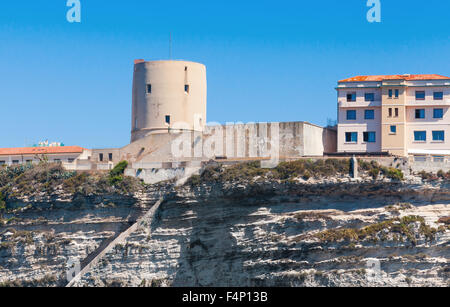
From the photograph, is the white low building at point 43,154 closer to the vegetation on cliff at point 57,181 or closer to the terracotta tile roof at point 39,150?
the terracotta tile roof at point 39,150

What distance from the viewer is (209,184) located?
7938cm

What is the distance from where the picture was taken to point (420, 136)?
275ft

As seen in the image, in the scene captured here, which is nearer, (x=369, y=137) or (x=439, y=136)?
(x=439, y=136)

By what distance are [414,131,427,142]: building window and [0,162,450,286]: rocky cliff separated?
681 centimetres

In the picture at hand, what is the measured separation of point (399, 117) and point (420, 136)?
70.9 inches

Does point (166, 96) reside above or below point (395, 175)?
above

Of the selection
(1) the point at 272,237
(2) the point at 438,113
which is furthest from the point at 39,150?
(2) the point at 438,113

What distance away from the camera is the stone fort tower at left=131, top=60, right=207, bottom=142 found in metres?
88.1

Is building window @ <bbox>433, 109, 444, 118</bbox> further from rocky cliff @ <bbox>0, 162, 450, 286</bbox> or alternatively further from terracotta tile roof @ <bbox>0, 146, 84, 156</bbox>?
terracotta tile roof @ <bbox>0, 146, 84, 156</bbox>

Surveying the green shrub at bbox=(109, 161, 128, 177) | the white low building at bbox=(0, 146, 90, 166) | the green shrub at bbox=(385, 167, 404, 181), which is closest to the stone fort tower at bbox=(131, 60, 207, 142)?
the white low building at bbox=(0, 146, 90, 166)

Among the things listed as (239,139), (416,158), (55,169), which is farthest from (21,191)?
(416,158)

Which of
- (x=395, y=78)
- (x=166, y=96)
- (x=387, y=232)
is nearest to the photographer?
(x=387, y=232)

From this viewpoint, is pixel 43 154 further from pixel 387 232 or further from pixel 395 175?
pixel 387 232

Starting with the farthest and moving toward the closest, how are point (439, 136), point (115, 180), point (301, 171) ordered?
point (439, 136) → point (115, 180) → point (301, 171)
